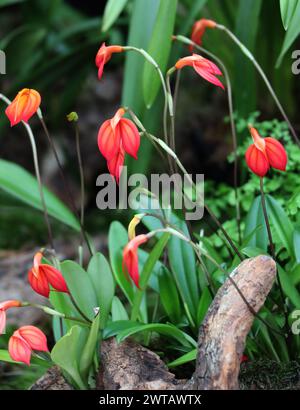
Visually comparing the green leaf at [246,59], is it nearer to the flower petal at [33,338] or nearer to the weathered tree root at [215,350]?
the weathered tree root at [215,350]

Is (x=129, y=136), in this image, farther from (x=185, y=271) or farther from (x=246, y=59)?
(x=246, y=59)

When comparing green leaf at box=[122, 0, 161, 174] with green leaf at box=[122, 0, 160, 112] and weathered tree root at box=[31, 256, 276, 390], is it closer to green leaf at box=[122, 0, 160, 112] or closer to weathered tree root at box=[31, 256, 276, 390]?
green leaf at box=[122, 0, 160, 112]

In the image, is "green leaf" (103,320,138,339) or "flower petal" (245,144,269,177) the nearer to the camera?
"flower petal" (245,144,269,177)

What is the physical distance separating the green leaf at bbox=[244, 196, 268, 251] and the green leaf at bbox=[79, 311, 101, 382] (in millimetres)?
373

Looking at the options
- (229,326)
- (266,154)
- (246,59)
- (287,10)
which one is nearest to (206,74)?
(266,154)

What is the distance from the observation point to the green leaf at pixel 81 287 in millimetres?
1314

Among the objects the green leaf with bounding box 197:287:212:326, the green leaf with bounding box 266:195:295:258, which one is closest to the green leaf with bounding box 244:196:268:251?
the green leaf with bounding box 266:195:295:258

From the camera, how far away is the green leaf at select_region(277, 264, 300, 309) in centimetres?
133

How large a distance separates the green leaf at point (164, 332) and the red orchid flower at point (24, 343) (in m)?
0.15

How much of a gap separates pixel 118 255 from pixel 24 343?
0.42 meters

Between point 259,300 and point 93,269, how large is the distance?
359 mm

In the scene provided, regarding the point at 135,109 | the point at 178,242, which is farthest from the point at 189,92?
the point at 178,242

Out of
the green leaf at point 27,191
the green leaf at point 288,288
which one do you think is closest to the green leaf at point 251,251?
the green leaf at point 288,288
